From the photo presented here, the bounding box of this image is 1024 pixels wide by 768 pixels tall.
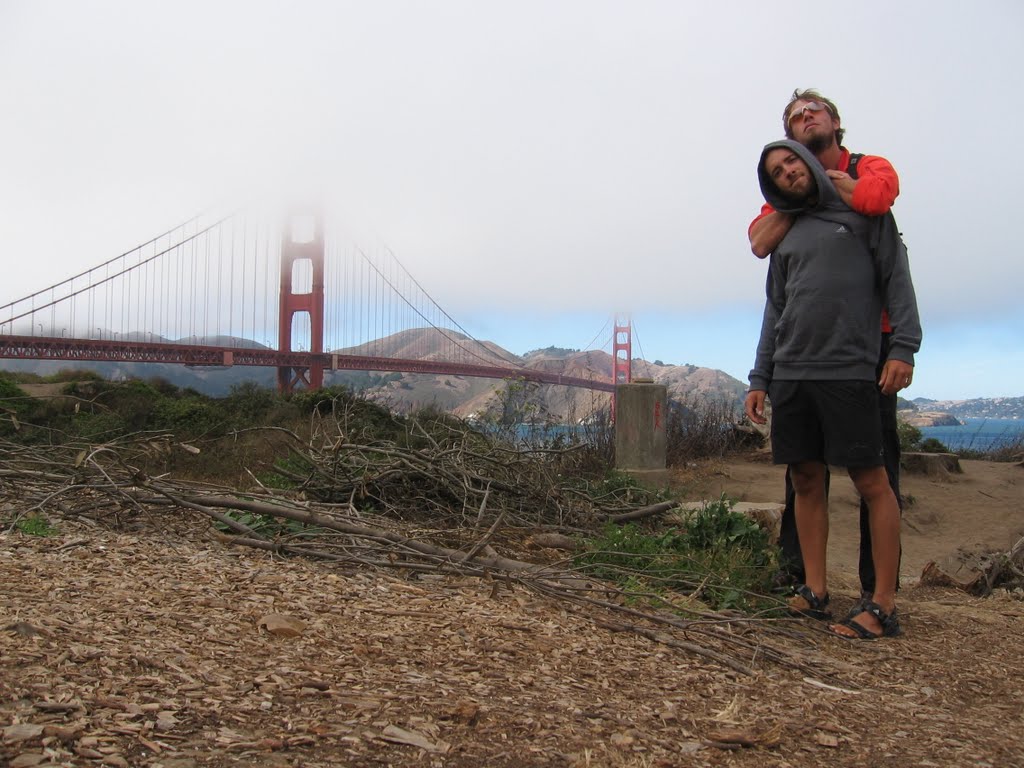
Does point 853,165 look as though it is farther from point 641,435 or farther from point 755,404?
point 641,435

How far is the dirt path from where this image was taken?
136 centimetres

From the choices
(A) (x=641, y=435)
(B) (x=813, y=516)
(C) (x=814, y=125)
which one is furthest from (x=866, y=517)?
(A) (x=641, y=435)

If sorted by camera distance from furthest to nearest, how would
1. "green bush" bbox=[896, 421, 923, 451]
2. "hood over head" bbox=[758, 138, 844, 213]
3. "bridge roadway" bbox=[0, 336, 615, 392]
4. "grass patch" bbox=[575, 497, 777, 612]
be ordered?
"bridge roadway" bbox=[0, 336, 615, 392] < "green bush" bbox=[896, 421, 923, 451] < "grass patch" bbox=[575, 497, 777, 612] < "hood over head" bbox=[758, 138, 844, 213]

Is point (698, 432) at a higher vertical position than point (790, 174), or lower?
lower

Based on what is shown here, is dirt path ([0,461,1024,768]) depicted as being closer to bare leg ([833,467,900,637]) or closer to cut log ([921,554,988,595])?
bare leg ([833,467,900,637])

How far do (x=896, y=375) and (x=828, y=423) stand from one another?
236 mm

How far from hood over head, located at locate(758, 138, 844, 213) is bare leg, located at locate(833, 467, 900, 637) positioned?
0.83 metres

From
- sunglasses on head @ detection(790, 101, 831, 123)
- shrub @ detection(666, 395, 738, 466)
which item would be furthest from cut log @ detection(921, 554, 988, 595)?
shrub @ detection(666, 395, 738, 466)

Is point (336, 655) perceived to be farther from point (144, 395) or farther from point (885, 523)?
point (144, 395)

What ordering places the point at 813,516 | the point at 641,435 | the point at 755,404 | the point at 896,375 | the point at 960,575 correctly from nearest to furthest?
the point at 896,375 < the point at 813,516 < the point at 755,404 < the point at 960,575 < the point at 641,435

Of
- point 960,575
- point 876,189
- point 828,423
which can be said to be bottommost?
point 960,575

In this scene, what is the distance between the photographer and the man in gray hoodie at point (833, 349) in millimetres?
2502

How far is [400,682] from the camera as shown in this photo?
64.3 inches

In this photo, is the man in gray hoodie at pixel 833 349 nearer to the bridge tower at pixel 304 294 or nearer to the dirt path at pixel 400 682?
the dirt path at pixel 400 682
